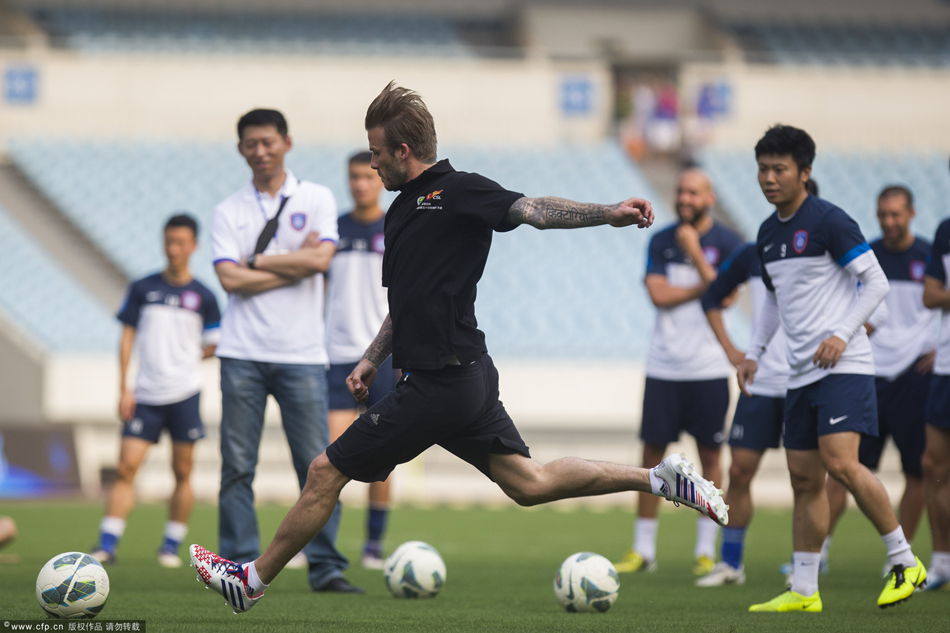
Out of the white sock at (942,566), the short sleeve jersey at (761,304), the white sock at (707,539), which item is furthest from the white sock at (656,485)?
the white sock at (707,539)

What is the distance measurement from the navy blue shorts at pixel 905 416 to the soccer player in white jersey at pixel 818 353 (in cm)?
258

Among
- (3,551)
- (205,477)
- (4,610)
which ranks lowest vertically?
(205,477)

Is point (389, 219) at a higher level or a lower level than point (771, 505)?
higher

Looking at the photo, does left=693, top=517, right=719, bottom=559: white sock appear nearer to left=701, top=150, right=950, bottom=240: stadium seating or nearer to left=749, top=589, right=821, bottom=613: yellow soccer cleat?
left=749, top=589, right=821, bottom=613: yellow soccer cleat

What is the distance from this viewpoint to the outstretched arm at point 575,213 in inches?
214

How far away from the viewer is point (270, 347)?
8203mm

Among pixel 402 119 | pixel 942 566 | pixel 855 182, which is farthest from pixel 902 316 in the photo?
pixel 855 182

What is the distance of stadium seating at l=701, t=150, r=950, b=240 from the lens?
81.8ft

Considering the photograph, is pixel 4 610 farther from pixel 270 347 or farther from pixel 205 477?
pixel 205 477

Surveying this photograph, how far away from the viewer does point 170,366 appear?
10.8 metres

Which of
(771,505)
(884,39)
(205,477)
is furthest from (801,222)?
(884,39)

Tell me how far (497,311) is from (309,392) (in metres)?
13.7

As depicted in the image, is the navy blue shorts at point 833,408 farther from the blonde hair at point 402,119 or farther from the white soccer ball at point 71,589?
the white soccer ball at point 71,589

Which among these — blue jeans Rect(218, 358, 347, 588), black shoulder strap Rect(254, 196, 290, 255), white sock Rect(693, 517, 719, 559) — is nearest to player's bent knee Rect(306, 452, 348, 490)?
blue jeans Rect(218, 358, 347, 588)
